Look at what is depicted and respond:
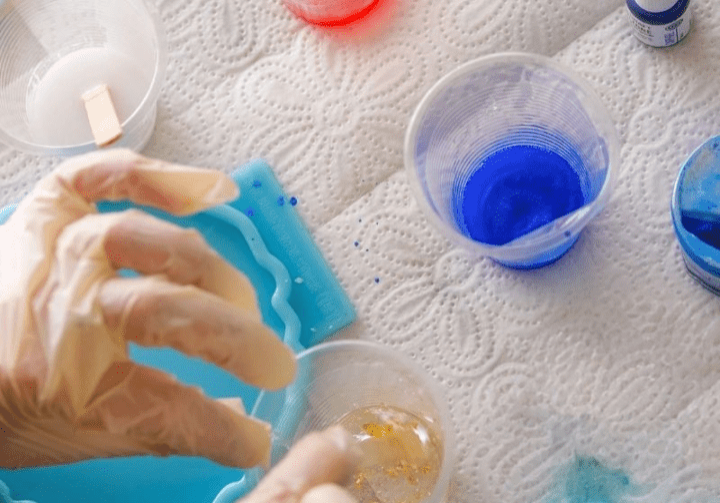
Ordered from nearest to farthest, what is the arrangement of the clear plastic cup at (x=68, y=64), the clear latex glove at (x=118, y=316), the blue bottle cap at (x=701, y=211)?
the clear latex glove at (x=118, y=316) < the blue bottle cap at (x=701, y=211) < the clear plastic cup at (x=68, y=64)

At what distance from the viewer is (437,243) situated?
90 centimetres

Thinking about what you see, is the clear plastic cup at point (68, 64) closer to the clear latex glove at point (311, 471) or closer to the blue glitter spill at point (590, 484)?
the clear latex glove at point (311, 471)

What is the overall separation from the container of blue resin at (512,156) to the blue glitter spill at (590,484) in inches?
7.6

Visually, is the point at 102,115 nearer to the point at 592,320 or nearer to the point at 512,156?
the point at 512,156

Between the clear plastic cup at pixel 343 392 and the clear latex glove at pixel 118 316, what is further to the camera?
the clear plastic cup at pixel 343 392

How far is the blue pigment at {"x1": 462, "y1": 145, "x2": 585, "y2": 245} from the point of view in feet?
2.86

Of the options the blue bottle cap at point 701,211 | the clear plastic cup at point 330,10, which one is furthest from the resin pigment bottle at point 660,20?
the clear plastic cup at point 330,10

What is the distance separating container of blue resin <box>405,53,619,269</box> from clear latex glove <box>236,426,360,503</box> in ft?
0.75

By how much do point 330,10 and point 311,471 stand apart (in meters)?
0.50

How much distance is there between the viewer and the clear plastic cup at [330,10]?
0.94 m

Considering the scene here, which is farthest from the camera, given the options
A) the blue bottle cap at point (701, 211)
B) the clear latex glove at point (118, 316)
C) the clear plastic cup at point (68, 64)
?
the clear plastic cup at point (68, 64)

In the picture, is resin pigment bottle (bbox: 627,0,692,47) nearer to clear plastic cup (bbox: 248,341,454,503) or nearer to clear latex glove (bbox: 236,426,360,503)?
clear plastic cup (bbox: 248,341,454,503)

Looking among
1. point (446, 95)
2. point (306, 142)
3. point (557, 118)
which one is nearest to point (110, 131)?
point (306, 142)

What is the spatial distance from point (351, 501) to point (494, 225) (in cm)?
35
